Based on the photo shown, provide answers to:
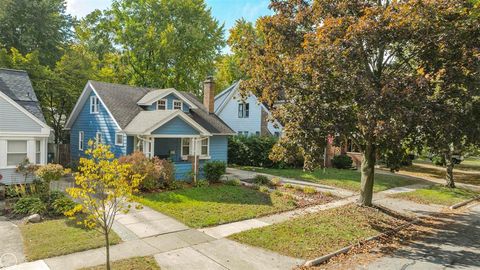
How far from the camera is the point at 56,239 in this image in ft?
28.7

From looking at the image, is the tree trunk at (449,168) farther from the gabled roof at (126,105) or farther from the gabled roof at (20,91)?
the gabled roof at (20,91)

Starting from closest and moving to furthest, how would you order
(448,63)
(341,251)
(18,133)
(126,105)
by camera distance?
(341,251)
(448,63)
(18,133)
(126,105)

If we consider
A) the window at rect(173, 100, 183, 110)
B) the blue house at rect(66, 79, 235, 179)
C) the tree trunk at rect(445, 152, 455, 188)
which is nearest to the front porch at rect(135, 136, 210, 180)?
the blue house at rect(66, 79, 235, 179)

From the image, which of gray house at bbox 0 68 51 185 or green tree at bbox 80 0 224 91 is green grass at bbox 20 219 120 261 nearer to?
gray house at bbox 0 68 51 185

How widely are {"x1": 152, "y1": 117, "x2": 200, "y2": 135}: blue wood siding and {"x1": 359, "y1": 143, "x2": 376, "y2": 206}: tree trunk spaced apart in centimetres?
1050

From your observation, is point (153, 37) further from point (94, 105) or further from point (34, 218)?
point (34, 218)

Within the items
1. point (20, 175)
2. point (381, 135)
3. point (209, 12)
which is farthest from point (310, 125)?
point (209, 12)

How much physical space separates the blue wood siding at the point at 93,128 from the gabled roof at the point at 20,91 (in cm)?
416

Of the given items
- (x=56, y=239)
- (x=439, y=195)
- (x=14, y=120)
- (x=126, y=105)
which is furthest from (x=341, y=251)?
(x=126, y=105)

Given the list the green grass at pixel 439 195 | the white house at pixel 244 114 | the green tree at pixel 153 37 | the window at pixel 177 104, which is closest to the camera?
the green grass at pixel 439 195

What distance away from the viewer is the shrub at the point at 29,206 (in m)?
11.2

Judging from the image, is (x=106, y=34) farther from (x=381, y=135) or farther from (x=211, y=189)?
(x=381, y=135)

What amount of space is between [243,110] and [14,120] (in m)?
19.3

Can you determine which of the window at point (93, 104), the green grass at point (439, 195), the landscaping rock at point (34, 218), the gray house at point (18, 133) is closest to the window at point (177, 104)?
the window at point (93, 104)
